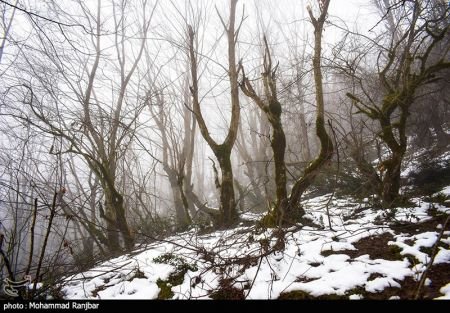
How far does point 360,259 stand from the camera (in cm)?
281

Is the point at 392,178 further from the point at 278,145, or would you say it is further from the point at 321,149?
the point at 278,145

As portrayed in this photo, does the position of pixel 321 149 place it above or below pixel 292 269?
above

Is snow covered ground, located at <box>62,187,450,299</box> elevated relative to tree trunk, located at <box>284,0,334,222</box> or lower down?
lower down

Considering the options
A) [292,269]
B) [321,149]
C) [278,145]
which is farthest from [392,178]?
[292,269]

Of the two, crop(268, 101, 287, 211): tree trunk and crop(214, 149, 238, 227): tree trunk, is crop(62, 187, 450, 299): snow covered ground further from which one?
crop(214, 149, 238, 227): tree trunk

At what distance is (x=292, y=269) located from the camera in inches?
113

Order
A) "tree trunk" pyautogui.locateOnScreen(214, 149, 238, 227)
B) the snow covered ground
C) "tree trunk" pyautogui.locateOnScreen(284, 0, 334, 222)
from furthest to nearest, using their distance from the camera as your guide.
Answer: "tree trunk" pyautogui.locateOnScreen(214, 149, 238, 227) → "tree trunk" pyautogui.locateOnScreen(284, 0, 334, 222) → the snow covered ground

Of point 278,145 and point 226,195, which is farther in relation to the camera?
point 226,195

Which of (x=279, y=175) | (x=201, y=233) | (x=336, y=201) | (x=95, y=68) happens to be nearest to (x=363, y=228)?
(x=279, y=175)

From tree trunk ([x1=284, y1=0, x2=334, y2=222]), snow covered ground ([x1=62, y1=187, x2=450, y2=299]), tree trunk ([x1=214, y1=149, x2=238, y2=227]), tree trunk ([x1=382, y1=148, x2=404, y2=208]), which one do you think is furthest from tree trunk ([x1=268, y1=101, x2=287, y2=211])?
tree trunk ([x1=382, y1=148, x2=404, y2=208])

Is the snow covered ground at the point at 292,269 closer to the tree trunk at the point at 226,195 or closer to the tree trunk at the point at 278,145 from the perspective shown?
the tree trunk at the point at 278,145

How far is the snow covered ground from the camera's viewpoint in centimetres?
247

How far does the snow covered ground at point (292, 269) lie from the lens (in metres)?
2.47

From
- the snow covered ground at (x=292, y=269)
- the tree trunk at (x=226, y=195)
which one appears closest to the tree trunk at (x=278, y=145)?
the snow covered ground at (x=292, y=269)
